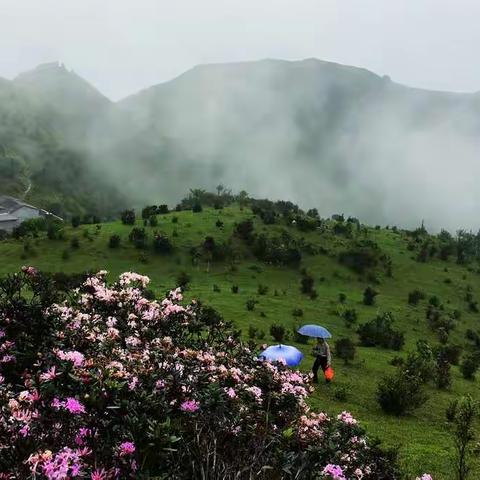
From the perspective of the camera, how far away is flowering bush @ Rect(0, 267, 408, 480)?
5.33 meters

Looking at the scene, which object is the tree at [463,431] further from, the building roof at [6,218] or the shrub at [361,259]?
the building roof at [6,218]

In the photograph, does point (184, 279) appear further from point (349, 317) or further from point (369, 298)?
point (369, 298)

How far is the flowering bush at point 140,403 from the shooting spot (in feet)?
17.5

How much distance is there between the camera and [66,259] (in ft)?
176

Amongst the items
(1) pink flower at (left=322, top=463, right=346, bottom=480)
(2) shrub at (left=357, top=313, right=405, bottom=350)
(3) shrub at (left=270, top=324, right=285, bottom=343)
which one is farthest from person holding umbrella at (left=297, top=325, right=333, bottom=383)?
(1) pink flower at (left=322, top=463, right=346, bottom=480)

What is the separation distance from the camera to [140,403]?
585cm

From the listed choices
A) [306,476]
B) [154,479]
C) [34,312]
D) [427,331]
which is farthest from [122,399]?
[427,331]

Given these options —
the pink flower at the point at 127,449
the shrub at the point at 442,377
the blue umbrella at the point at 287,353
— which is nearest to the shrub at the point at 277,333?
the shrub at the point at 442,377

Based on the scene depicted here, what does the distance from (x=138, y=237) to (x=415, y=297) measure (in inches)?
1096

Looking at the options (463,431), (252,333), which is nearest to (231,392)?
(463,431)

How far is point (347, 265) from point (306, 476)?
185 feet

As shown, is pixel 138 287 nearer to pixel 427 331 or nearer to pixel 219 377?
pixel 219 377

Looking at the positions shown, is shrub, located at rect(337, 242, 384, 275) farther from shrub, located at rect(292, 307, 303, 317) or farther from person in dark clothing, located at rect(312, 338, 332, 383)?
person in dark clothing, located at rect(312, 338, 332, 383)

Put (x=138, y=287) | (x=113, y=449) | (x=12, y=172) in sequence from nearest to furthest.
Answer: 1. (x=113, y=449)
2. (x=138, y=287)
3. (x=12, y=172)
